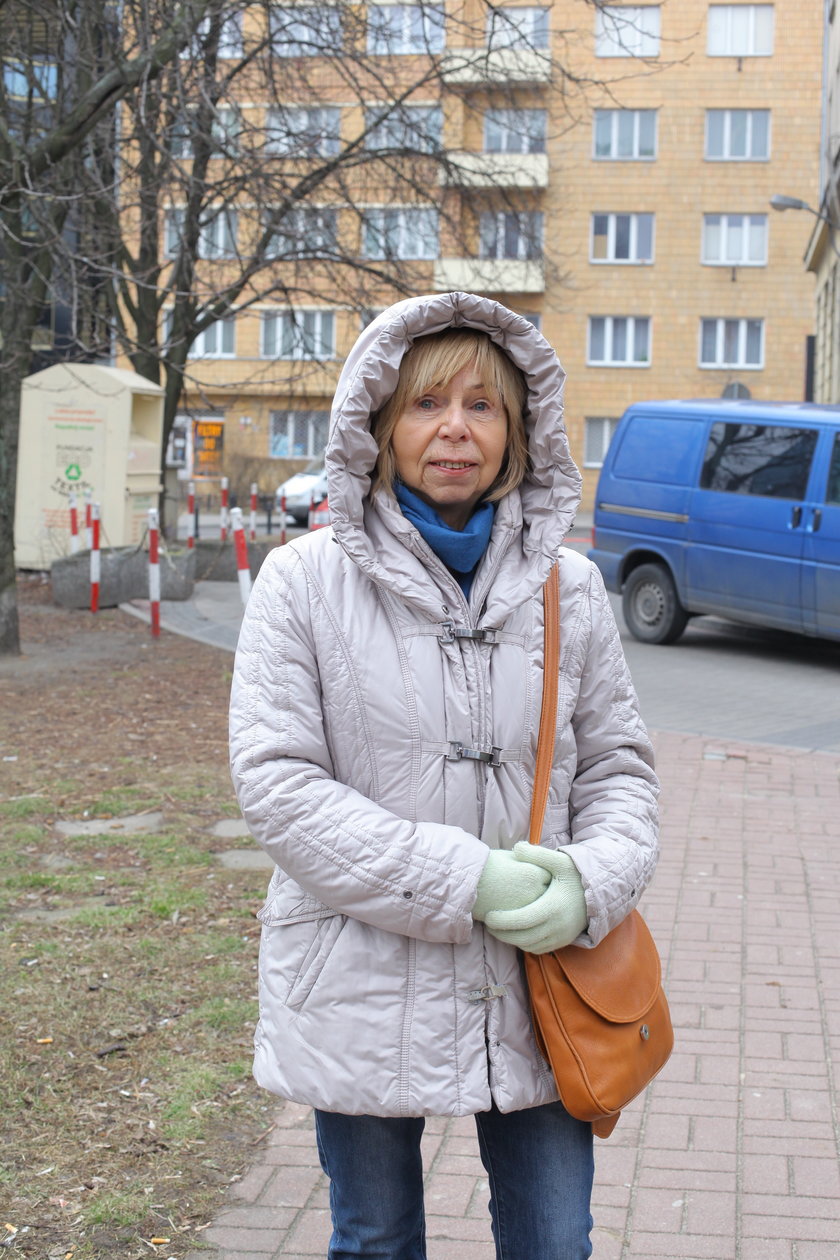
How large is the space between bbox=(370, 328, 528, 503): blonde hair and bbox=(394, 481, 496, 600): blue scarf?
0.04 meters

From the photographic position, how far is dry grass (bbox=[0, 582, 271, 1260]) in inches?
128

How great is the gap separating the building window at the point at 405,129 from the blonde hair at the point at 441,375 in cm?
1387

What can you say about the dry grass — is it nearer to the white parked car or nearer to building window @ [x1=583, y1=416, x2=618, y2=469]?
the white parked car

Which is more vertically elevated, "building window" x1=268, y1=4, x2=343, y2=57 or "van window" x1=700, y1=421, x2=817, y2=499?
"building window" x1=268, y1=4, x2=343, y2=57

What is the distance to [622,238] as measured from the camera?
4516cm

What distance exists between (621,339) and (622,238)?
3.00 m

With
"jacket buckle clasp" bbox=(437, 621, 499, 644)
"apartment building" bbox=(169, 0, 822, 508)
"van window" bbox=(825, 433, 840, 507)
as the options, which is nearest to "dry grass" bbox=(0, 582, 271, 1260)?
"jacket buckle clasp" bbox=(437, 621, 499, 644)

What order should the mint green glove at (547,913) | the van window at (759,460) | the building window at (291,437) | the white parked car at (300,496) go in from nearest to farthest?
the mint green glove at (547,913) < the van window at (759,460) < the white parked car at (300,496) < the building window at (291,437)

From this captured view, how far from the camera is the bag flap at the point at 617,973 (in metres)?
2.13

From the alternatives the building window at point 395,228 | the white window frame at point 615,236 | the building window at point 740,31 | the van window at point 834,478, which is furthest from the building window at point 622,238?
the van window at point 834,478

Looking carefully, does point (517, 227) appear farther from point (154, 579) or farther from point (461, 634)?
point (461, 634)

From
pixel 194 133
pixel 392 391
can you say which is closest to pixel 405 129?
pixel 194 133

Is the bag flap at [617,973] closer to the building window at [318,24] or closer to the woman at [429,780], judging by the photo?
the woman at [429,780]

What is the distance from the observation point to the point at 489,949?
2107mm
